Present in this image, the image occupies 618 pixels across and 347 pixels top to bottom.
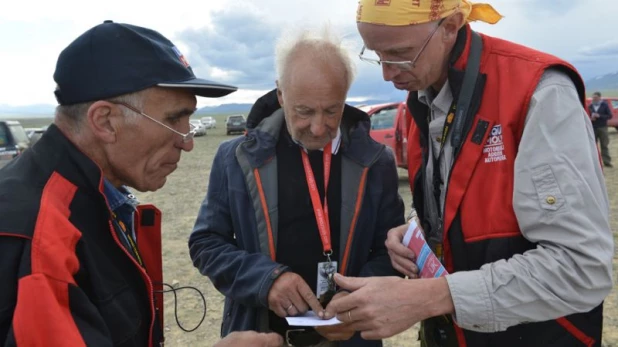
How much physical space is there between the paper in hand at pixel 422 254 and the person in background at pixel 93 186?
3.10 ft

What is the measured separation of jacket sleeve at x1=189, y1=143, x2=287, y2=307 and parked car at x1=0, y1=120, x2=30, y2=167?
1146 centimetres

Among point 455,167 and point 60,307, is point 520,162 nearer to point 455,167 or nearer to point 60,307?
point 455,167

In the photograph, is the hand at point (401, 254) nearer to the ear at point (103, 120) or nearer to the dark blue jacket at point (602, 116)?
the ear at point (103, 120)

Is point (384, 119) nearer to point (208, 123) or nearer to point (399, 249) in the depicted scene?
point (399, 249)

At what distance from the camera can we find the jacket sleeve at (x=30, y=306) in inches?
45.4

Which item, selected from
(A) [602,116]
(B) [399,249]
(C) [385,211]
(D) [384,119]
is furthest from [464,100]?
(A) [602,116]

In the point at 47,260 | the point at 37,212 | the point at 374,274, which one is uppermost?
the point at 37,212

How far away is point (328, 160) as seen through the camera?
94.2 inches

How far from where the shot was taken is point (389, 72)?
1.98 metres

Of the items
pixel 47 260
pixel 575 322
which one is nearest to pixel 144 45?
pixel 47 260

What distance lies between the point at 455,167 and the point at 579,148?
40cm

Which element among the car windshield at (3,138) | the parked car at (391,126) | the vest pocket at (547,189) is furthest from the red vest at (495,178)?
the car windshield at (3,138)

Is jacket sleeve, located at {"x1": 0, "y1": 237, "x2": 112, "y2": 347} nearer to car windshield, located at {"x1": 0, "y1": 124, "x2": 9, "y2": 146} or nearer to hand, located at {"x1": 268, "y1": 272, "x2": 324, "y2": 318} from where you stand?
hand, located at {"x1": 268, "y1": 272, "x2": 324, "y2": 318}

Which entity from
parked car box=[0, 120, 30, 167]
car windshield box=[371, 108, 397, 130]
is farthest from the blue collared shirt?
parked car box=[0, 120, 30, 167]
